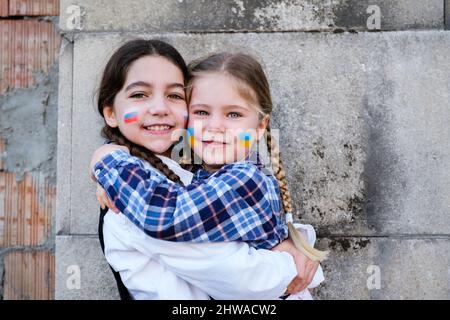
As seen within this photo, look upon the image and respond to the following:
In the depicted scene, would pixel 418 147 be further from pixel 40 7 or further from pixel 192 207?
pixel 40 7

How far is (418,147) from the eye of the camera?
2.61 m

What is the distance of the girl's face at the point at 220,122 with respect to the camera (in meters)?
1.99

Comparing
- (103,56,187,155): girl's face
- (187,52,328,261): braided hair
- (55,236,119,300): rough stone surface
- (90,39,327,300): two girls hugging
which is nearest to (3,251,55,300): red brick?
(55,236,119,300): rough stone surface

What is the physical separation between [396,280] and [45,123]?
206cm

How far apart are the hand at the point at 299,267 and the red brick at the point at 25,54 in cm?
174

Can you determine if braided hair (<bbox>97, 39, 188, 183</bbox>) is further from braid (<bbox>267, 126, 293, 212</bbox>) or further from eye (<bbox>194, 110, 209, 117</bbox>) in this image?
braid (<bbox>267, 126, 293, 212</bbox>)

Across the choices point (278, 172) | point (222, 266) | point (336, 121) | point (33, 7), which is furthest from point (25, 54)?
point (222, 266)

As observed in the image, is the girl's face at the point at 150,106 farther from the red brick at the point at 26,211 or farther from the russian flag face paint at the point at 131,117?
the red brick at the point at 26,211

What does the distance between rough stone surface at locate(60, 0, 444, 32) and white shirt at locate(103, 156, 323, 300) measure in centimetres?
118

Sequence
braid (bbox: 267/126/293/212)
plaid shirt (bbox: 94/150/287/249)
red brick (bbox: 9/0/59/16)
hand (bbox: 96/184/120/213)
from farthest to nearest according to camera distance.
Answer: red brick (bbox: 9/0/59/16) → braid (bbox: 267/126/293/212) → hand (bbox: 96/184/120/213) → plaid shirt (bbox: 94/150/287/249)

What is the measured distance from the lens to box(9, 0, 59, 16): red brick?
9.48ft

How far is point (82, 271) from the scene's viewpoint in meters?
2.64
